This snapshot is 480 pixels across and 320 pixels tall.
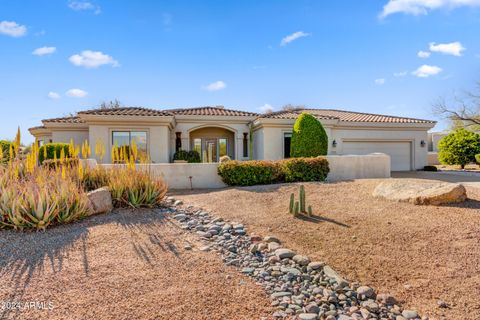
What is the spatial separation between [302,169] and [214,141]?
10.6 m

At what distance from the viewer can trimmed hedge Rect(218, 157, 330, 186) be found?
11.9 m

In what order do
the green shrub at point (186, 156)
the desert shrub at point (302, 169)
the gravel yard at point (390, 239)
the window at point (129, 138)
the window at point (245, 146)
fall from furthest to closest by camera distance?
the window at point (245, 146) < the green shrub at point (186, 156) < the window at point (129, 138) < the desert shrub at point (302, 169) < the gravel yard at point (390, 239)

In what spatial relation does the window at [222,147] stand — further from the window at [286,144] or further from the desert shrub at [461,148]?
the desert shrub at [461,148]

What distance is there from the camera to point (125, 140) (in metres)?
16.8

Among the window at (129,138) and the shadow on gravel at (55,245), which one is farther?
the window at (129,138)

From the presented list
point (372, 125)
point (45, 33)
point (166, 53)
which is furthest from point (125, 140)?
point (372, 125)

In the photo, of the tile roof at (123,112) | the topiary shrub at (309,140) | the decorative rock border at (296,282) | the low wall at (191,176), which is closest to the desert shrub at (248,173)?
the low wall at (191,176)

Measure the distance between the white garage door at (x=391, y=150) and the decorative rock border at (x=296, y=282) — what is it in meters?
15.9

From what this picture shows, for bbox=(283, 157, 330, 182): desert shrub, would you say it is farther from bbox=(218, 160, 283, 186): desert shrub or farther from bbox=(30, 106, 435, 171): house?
bbox=(30, 106, 435, 171): house

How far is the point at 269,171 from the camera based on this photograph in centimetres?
1206

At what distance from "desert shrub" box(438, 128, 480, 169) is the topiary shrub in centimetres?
1564

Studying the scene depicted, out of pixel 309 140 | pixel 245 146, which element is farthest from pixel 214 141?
pixel 309 140

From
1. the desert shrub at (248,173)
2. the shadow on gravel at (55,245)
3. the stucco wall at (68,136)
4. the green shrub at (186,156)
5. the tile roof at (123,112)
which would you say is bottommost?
the shadow on gravel at (55,245)

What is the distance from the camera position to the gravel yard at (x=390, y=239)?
14.8 ft
